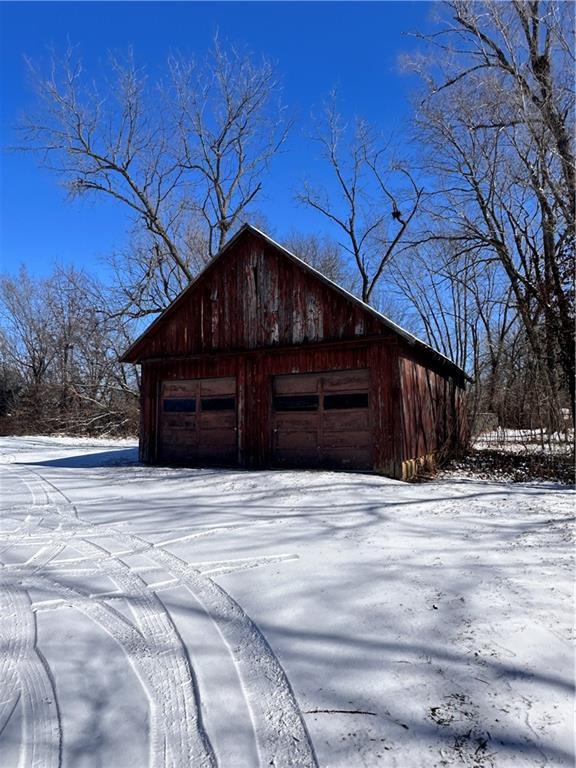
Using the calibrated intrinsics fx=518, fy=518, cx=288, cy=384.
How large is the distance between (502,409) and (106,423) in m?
17.9

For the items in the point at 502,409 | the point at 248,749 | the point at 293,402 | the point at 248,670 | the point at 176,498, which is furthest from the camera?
the point at 502,409

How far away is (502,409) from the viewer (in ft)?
54.5

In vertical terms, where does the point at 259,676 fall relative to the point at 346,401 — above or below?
below

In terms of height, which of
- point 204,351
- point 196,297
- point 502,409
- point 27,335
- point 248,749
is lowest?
point 248,749

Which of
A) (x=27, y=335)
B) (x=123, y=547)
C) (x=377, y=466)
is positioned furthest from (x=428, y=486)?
(x=27, y=335)

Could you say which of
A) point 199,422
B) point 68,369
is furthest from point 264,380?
point 68,369

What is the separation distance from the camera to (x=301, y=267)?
1157cm

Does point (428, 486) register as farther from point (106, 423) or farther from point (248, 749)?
point (106, 423)

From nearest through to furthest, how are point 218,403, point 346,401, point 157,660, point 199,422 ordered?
point 157,660 < point 346,401 < point 218,403 < point 199,422

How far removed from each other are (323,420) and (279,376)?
1.53 m

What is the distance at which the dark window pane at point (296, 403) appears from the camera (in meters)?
11.5

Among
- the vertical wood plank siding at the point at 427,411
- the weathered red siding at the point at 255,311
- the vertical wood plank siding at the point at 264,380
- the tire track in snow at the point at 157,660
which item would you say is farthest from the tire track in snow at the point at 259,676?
the weathered red siding at the point at 255,311

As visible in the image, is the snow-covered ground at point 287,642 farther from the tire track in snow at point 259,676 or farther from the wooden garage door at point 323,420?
the wooden garage door at point 323,420

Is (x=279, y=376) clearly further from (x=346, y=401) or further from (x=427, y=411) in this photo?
(x=427, y=411)
